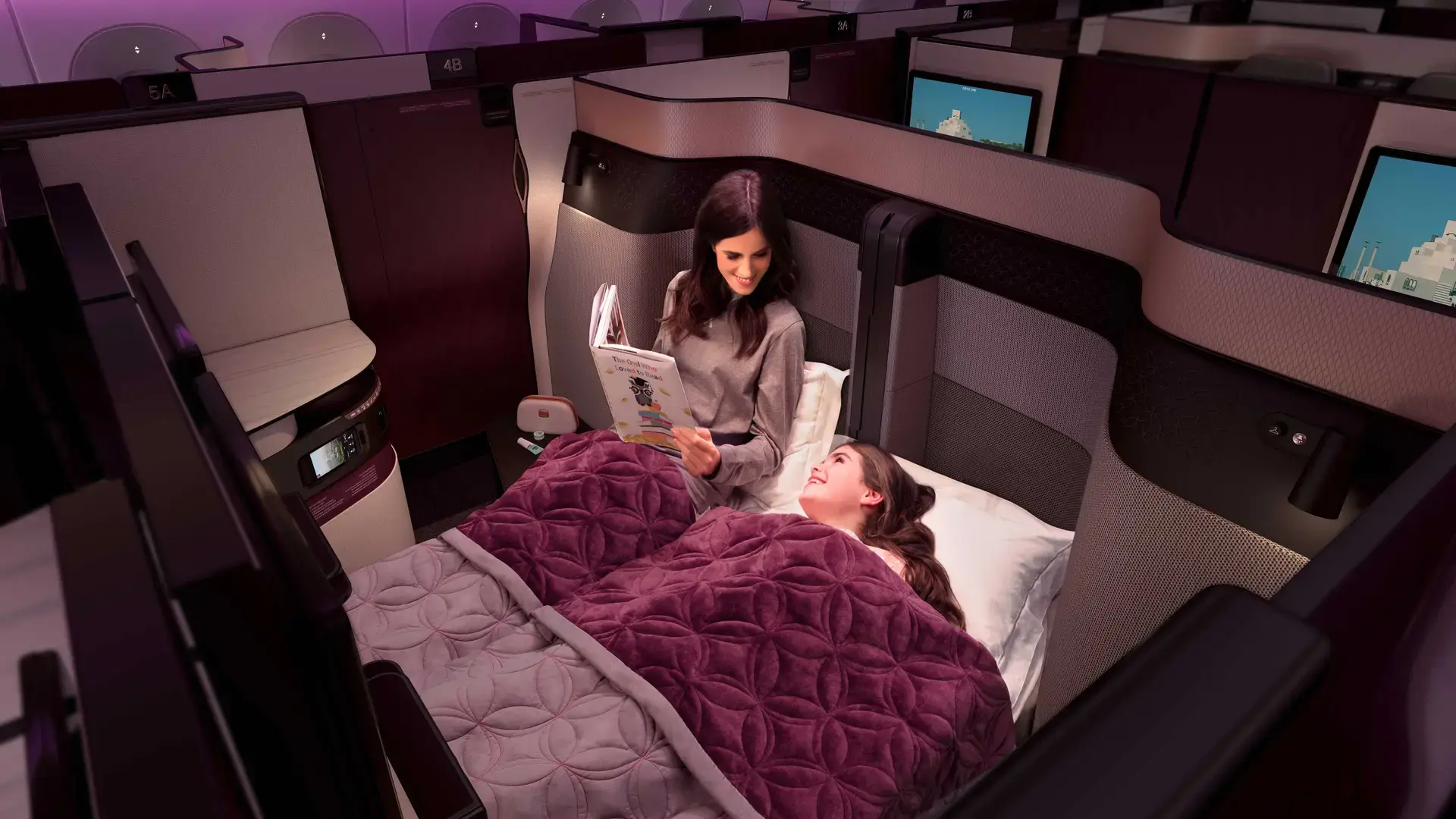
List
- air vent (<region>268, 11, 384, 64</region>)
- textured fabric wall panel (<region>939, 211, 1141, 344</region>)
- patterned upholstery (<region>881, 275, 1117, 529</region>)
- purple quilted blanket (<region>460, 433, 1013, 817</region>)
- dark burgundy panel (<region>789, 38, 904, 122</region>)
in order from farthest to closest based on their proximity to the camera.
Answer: air vent (<region>268, 11, 384, 64</region>)
dark burgundy panel (<region>789, 38, 904, 122</region>)
patterned upholstery (<region>881, 275, 1117, 529</region>)
textured fabric wall panel (<region>939, 211, 1141, 344</region>)
purple quilted blanket (<region>460, 433, 1013, 817</region>)


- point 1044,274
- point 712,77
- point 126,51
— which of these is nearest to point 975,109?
point 712,77

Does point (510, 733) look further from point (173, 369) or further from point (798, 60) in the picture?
point (798, 60)

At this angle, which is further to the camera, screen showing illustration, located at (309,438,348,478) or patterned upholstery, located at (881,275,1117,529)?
screen showing illustration, located at (309,438,348,478)

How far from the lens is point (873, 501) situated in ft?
5.49

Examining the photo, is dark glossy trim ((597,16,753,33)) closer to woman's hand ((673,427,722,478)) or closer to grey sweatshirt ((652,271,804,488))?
grey sweatshirt ((652,271,804,488))

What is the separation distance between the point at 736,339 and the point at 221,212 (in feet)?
3.97

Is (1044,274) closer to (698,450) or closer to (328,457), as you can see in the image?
(698,450)

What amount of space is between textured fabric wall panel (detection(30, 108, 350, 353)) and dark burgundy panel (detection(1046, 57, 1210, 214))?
6.59ft

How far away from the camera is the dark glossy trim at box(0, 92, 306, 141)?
1589mm

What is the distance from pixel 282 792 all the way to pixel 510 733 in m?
0.81

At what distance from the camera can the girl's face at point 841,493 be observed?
1678mm

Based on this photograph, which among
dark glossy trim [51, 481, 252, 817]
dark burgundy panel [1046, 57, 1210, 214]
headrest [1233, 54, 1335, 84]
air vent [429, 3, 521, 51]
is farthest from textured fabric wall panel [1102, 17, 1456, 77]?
air vent [429, 3, 521, 51]

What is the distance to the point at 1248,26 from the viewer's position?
332 centimetres

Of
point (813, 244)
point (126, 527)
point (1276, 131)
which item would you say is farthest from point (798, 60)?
point (126, 527)
